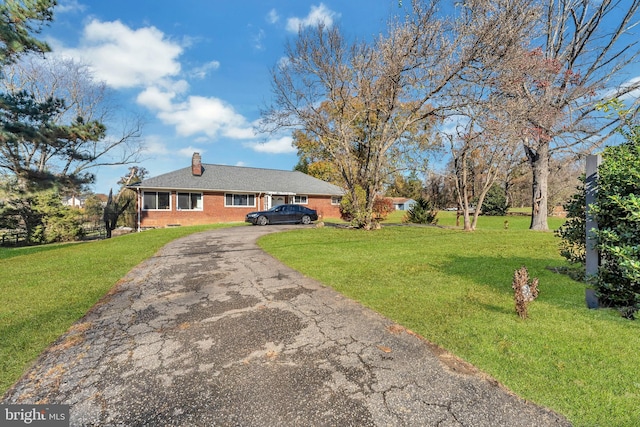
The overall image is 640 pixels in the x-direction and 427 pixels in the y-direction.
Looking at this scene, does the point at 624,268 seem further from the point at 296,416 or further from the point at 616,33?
the point at 616,33

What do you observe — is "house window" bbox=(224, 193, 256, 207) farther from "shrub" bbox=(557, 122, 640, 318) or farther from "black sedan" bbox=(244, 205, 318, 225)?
"shrub" bbox=(557, 122, 640, 318)

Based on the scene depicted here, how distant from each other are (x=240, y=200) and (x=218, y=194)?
1979 millimetres

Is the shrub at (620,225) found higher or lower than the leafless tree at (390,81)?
lower

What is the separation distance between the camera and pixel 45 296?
520cm

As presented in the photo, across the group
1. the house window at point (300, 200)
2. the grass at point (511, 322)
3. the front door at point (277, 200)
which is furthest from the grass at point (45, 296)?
the house window at point (300, 200)

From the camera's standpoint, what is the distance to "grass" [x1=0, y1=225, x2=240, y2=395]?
3.29 m

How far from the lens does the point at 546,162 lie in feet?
55.2

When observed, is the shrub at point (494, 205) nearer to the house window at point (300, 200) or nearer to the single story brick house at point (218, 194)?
the single story brick house at point (218, 194)

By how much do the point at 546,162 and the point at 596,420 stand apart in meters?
19.1

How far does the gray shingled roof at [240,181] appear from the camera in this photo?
22097 mm

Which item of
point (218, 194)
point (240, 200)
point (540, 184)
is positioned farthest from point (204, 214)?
point (540, 184)

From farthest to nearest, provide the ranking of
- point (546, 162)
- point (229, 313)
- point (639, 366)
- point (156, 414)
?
point (546, 162), point (229, 313), point (639, 366), point (156, 414)

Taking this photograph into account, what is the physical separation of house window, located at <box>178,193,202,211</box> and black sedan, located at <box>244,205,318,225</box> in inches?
198

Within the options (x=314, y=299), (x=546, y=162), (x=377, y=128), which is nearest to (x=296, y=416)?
(x=314, y=299)
